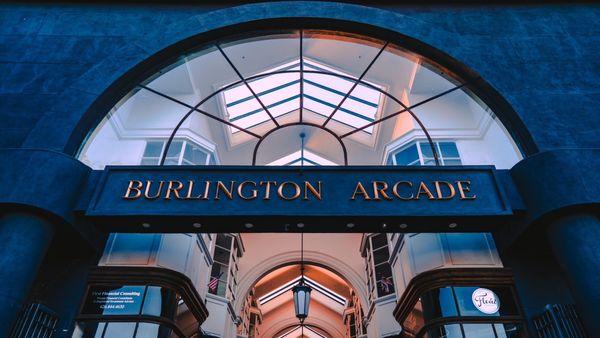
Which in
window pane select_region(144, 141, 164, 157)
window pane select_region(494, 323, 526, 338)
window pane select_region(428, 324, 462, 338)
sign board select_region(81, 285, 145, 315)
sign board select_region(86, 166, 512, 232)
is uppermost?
window pane select_region(144, 141, 164, 157)

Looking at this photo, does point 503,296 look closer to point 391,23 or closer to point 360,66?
point 360,66

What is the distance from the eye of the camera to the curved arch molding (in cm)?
585

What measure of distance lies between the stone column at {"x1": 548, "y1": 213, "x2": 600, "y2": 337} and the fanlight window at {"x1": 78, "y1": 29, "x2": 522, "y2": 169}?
198 centimetres

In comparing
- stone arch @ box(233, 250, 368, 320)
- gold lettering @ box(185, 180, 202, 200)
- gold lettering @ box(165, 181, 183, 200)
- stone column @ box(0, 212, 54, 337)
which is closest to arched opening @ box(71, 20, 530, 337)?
gold lettering @ box(165, 181, 183, 200)

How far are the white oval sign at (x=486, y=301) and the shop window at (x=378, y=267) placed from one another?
439 centimetres

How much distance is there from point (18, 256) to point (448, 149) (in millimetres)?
7190

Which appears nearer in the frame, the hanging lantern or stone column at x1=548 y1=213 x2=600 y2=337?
stone column at x1=548 y1=213 x2=600 y2=337

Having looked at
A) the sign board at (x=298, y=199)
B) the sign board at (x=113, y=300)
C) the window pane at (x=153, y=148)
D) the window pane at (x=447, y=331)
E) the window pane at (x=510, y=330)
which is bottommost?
the window pane at (x=510, y=330)

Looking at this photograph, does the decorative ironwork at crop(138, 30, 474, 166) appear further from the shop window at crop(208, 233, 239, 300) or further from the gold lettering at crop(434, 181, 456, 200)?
the shop window at crop(208, 233, 239, 300)

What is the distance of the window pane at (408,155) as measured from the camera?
832cm

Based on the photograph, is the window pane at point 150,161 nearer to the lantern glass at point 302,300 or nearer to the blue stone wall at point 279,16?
the blue stone wall at point 279,16

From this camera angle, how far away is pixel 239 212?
17.2ft

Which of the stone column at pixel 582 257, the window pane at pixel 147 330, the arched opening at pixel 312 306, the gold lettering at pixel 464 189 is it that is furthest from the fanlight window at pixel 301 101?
the arched opening at pixel 312 306

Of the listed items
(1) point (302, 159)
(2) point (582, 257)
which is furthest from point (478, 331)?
(1) point (302, 159)
